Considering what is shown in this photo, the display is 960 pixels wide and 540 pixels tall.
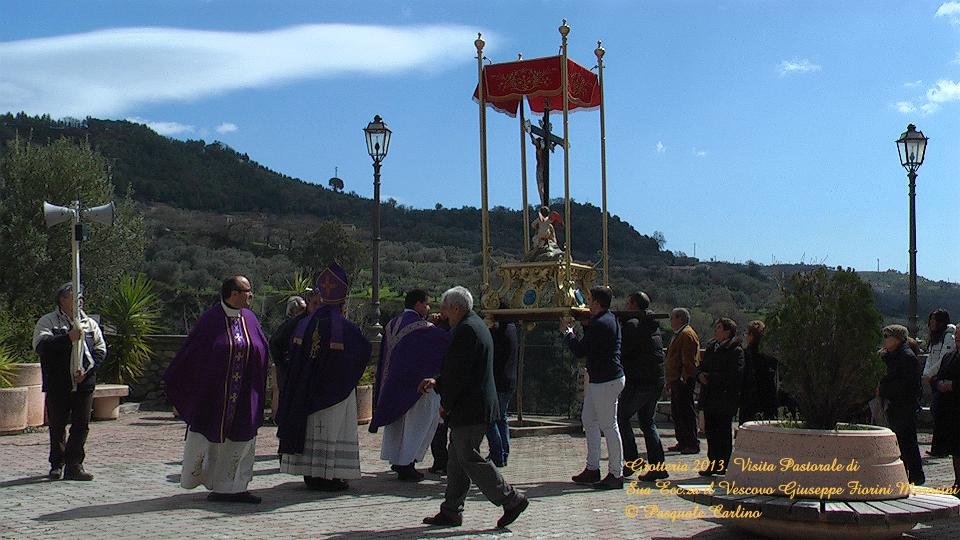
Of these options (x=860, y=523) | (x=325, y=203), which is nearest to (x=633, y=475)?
(x=860, y=523)

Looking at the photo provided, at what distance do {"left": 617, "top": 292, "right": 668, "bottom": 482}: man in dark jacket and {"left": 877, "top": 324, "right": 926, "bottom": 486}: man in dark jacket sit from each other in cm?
207

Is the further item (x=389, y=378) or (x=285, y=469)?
(x=389, y=378)

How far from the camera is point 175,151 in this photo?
94750 millimetres

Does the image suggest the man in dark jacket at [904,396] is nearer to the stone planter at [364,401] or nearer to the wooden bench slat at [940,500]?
the wooden bench slat at [940,500]

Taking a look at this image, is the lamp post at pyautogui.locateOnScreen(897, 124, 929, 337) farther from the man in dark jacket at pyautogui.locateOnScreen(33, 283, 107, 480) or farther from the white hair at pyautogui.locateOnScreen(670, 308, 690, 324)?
the man in dark jacket at pyautogui.locateOnScreen(33, 283, 107, 480)

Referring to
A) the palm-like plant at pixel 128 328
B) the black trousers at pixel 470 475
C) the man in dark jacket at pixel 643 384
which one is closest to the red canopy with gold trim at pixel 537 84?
the man in dark jacket at pixel 643 384

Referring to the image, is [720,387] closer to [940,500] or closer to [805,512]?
[940,500]

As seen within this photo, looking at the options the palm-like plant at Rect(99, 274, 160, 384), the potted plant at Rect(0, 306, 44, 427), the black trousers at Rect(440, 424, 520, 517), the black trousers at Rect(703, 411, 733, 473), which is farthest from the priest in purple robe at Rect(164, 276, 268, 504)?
the palm-like plant at Rect(99, 274, 160, 384)

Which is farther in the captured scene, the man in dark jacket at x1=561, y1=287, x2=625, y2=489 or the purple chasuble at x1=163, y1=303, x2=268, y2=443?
the man in dark jacket at x1=561, y1=287, x2=625, y2=489

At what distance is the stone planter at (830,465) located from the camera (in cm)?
668

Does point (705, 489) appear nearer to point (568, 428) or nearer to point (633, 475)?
point (633, 475)

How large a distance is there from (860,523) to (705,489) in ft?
4.49

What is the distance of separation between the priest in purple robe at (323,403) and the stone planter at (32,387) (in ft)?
22.6

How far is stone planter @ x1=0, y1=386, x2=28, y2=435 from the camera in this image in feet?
44.9
